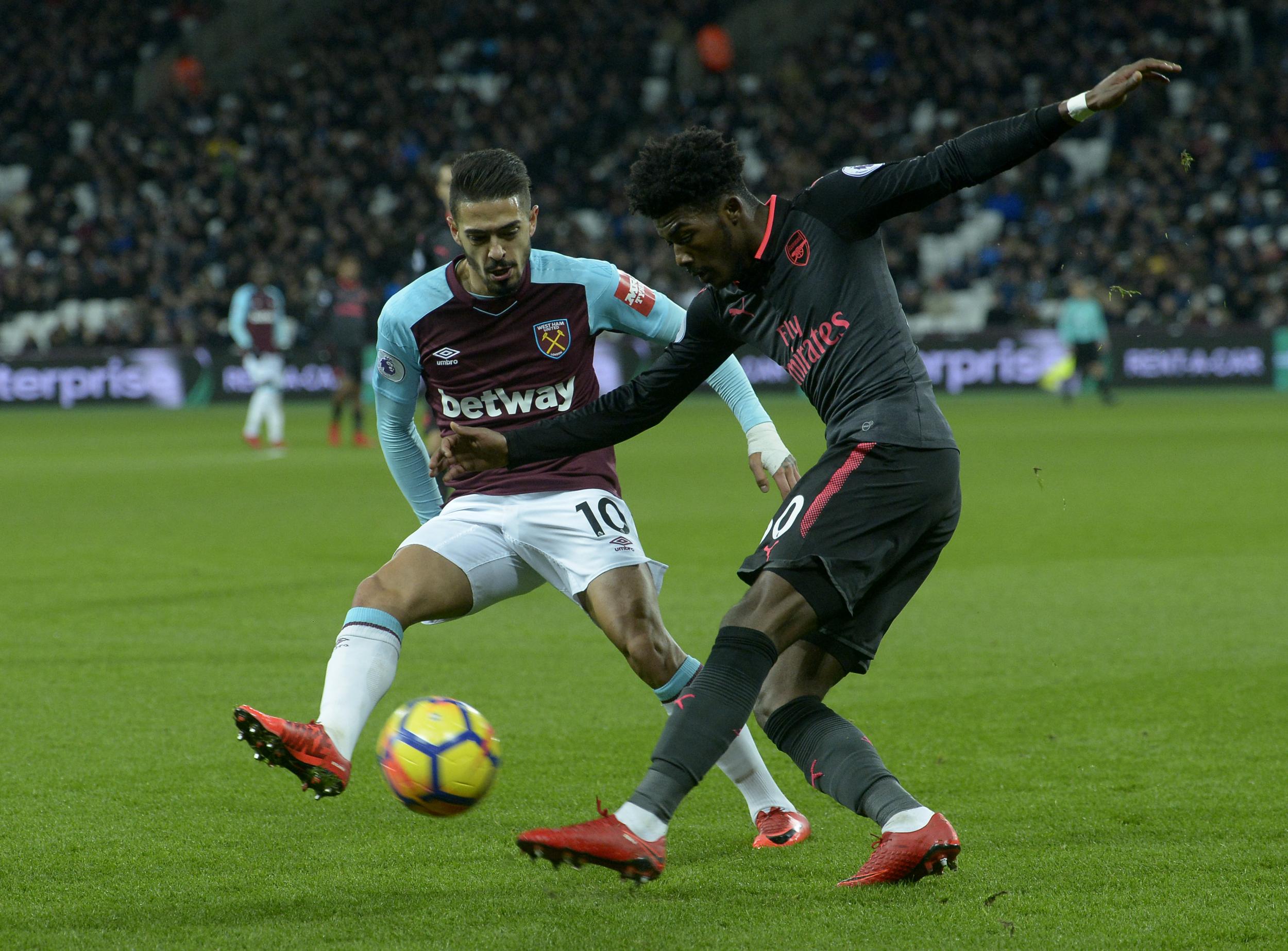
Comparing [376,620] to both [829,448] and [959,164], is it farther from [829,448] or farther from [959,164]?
[959,164]

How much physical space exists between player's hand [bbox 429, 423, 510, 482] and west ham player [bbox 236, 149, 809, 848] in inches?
16.0

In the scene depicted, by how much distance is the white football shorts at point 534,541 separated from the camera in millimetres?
4215

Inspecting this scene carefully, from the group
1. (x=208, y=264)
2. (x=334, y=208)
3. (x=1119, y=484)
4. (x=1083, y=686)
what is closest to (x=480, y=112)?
(x=334, y=208)

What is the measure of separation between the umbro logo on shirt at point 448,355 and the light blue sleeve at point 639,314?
433 millimetres

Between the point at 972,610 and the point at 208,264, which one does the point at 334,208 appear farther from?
the point at 972,610

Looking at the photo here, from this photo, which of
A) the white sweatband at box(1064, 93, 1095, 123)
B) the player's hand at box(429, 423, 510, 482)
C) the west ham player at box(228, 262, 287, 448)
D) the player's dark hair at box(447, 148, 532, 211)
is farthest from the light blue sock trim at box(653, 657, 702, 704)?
the west ham player at box(228, 262, 287, 448)

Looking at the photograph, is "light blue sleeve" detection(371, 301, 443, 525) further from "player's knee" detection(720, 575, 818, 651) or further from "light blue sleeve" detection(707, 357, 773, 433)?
"player's knee" detection(720, 575, 818, 651)

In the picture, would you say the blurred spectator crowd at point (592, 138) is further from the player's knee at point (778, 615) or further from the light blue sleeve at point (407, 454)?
the player's knee at point (778, 615)

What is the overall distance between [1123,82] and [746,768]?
2002mm

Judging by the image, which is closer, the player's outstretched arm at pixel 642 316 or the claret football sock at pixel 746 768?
the claret football sock at pixel 746 768

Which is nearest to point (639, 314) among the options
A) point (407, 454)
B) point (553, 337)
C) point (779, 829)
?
point (553, 337)

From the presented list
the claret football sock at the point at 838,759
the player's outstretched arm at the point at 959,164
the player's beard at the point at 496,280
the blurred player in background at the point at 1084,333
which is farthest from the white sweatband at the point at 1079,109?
the blurred player in background at the point at 1084,333

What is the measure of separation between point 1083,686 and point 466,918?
3336 mm

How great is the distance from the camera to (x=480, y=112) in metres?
32.2
